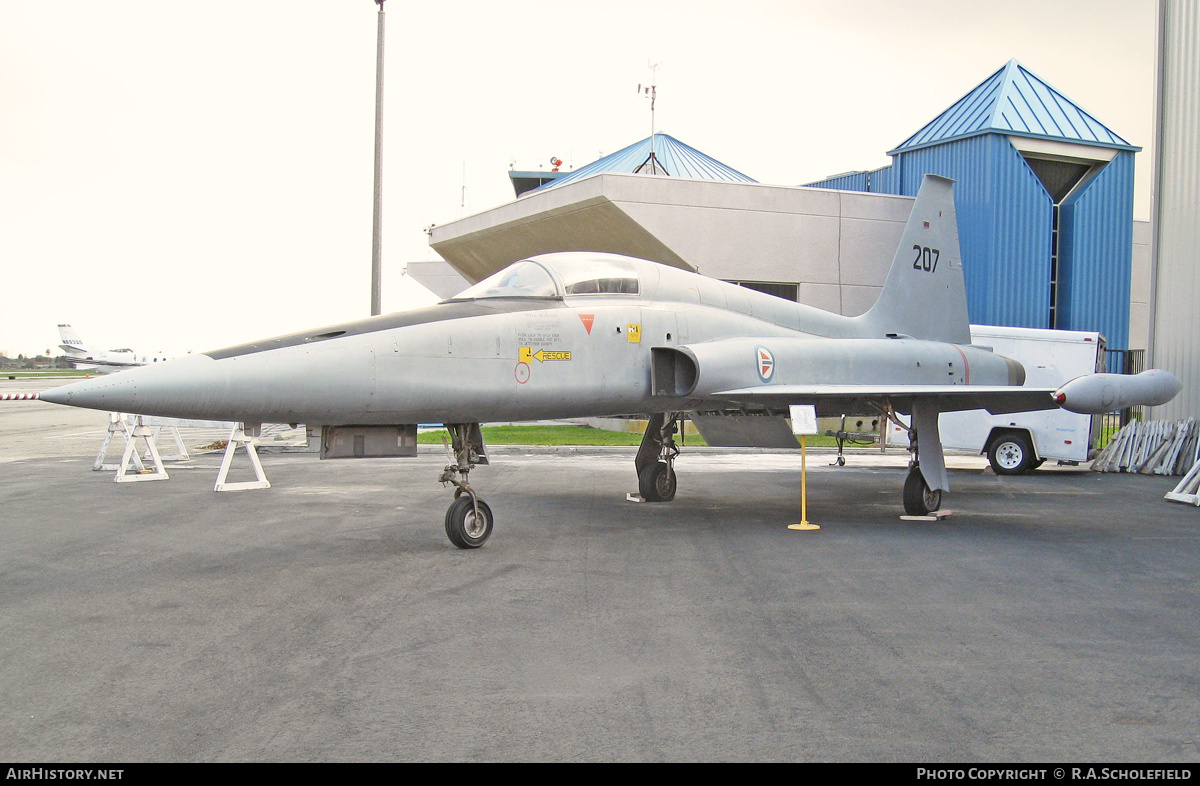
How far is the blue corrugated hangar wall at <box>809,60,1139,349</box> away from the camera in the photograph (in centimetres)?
2545

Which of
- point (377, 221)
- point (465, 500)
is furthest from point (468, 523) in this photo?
point (377, 221)

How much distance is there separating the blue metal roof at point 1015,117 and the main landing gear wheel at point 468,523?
2298cm

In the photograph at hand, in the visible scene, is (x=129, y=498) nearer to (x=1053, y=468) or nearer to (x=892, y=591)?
(x=892, y=591)

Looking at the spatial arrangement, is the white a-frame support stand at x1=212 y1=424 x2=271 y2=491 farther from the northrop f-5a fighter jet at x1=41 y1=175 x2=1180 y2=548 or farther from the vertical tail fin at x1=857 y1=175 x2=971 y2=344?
the vertical tail fin at x1=857 y1=175 x2=971 y2=344

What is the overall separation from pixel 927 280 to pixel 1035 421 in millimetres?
5644

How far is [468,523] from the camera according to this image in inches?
304

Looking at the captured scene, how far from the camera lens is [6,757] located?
329 cm

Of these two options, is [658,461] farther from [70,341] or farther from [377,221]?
[70,341]

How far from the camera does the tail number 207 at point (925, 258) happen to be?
42.1 ft

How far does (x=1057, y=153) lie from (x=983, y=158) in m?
2.49

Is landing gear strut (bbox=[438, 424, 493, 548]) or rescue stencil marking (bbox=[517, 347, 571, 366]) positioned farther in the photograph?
rescue stencil marking (bbox=[517, 347, 571, 366])

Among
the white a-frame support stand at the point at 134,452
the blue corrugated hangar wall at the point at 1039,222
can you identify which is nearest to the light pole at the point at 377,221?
the white a-frame support stand at the point at 134,452

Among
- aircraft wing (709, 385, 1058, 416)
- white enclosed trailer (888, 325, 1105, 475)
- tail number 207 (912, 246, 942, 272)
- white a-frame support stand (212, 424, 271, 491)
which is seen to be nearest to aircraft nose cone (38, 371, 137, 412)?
aircraft wing (709, 385, 1058, 416)
